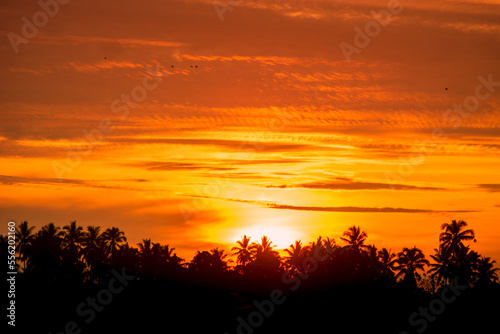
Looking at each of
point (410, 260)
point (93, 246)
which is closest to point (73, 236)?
point (93, 246)

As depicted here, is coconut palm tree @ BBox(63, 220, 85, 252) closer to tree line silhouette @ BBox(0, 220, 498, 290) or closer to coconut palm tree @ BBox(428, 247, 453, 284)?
tree line silhouette @ BBox(0, 220, 498, 290)

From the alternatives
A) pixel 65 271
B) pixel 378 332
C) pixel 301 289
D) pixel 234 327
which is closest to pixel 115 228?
pixel 65 271

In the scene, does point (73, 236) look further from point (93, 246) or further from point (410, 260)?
point (410, 260)

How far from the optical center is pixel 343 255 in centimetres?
7644

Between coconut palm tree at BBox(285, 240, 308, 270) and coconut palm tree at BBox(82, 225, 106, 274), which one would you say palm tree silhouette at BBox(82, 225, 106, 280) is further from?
coconut palm tree at BBox(285, 240, 308, 270)

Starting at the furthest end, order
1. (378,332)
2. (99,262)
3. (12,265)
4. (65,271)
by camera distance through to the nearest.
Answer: (99,262) → (65,271) → (12,265) → (378,332)

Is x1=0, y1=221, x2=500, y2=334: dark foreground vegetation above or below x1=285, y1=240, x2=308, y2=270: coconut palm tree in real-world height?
below

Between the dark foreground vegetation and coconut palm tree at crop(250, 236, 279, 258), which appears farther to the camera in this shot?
coconut palm tree at crop(250, 236, 279, 258)

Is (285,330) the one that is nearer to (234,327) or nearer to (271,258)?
(234,327)

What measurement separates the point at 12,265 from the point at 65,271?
21.6 meters

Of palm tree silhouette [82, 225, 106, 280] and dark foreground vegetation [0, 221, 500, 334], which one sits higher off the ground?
palm tree silhouette [82, 225, 106, 280]

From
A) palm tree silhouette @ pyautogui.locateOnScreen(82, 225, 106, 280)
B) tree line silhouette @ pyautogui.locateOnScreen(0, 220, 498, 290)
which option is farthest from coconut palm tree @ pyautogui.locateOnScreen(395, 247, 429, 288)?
palm tree silhouette @ pyautogui.locateOnScreen(82, 225, 106, 280)

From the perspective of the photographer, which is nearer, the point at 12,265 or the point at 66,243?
the point at 12,265

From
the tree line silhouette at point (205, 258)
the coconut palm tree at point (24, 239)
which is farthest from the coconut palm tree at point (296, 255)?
the coconut palm tree at point (24, 239)
